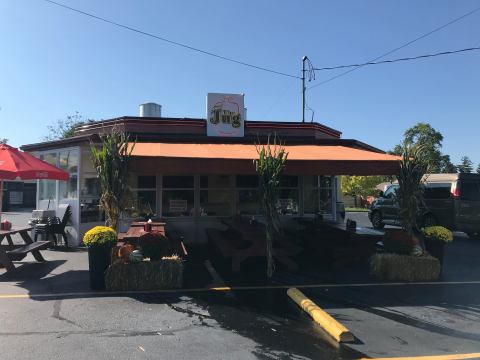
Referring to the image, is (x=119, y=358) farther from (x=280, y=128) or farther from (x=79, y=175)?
(x=280, y=128)

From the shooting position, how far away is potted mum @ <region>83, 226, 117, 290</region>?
23.3 ft

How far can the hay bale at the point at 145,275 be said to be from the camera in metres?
7.14

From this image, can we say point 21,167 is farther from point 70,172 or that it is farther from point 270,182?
point 270,182

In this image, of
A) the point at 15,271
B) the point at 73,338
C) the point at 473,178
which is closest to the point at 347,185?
the point at 473,178

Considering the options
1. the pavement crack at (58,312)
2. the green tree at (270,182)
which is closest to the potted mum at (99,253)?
the pavement crack at (58,312)

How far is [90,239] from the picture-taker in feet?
23.2

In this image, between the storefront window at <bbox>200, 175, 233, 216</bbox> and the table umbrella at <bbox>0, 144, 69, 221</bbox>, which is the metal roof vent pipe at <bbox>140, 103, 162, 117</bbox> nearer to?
the storefront window at <bbox>200, 175, 233, 216</bbox>

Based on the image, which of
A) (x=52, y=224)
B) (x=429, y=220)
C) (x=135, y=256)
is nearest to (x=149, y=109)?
(x=52, y=224)

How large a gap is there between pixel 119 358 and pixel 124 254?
2904 mm

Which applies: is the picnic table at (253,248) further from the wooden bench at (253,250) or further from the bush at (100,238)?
the bush at (100,238)

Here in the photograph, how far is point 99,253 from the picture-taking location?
7145 mm

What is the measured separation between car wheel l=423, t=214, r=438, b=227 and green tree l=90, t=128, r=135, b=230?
1203cm

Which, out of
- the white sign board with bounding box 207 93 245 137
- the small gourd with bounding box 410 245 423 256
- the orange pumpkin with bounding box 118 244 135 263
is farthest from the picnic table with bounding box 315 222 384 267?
the white sign board with bounding box 207 93 245 137

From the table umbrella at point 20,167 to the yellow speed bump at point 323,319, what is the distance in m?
5.59
